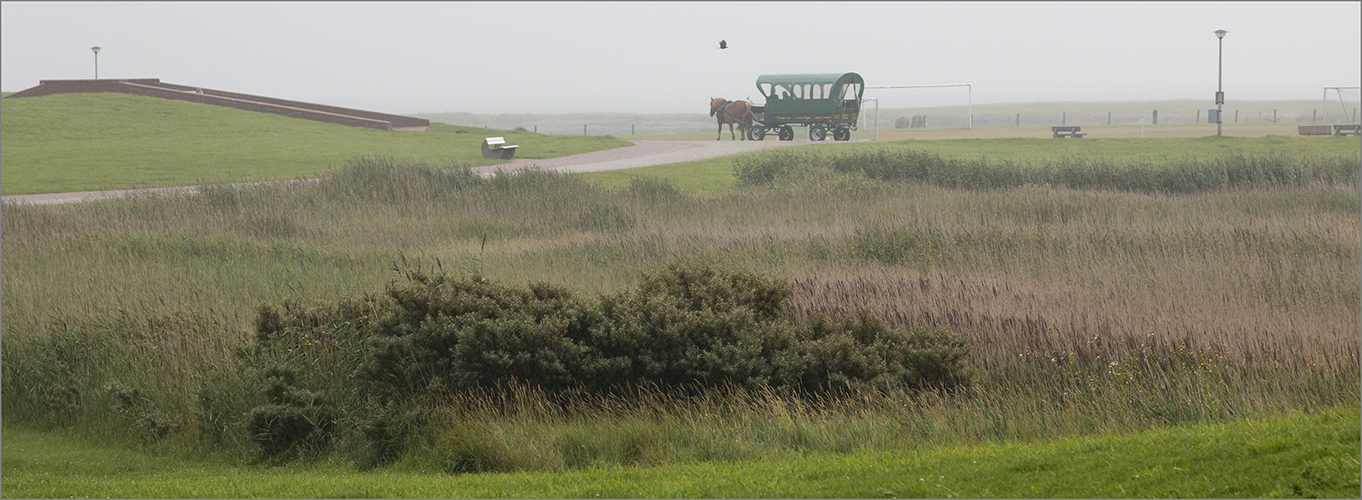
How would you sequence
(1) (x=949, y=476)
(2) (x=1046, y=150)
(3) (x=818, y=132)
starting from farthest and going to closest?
1. (3) (x=818, y=132)
2. (2) (x=1046, y=150)
3. (1) (x=949, y=476)

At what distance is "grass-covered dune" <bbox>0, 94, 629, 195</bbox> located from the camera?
91.7ft

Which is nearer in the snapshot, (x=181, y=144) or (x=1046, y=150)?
(x=1046, y=150)

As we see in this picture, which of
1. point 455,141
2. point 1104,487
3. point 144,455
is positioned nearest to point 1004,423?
point 1104,487

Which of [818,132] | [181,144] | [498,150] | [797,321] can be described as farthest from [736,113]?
[797,321]

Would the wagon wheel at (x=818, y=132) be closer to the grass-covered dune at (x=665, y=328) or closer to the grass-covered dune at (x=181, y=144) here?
the grass-covered dune at (x=181, y=144)

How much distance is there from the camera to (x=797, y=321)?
926 cm

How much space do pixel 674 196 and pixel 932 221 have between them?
7412 mm

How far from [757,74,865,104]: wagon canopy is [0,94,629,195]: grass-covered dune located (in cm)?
685

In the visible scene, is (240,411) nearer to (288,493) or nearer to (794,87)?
(288,493)

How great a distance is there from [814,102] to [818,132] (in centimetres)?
145

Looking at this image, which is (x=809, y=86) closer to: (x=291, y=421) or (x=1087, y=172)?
(x=1087, y=172)

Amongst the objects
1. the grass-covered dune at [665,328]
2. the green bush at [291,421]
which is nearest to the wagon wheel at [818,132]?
the grass-covered dune at [665,328]

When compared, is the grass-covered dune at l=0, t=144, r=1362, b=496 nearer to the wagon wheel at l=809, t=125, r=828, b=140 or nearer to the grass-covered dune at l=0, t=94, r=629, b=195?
the grass-covered dune at l=0, t=94, r=629, b=195

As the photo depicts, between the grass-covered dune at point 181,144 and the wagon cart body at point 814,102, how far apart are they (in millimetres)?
6979
